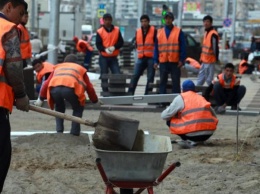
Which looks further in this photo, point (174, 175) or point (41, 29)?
point (41, 29)

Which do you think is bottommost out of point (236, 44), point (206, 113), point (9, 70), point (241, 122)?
point (236, 44)

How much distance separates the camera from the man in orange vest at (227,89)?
15.4 m

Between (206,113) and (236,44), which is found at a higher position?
(206,113)

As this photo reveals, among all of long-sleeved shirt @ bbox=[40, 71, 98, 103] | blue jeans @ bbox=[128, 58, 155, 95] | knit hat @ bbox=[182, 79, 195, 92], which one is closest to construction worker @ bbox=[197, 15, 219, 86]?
blue jeans @ bbox=[128, 58, 155, 95]

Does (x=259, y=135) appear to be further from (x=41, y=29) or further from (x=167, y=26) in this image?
(x=41, y=29)

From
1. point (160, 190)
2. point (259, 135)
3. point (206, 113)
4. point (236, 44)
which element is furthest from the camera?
point (236, 44)

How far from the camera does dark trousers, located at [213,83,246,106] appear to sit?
1555 cm

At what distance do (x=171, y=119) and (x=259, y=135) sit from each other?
5.17ft

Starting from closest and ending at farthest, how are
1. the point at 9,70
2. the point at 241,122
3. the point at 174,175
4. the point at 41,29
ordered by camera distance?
1. the point at 9,70
2. the point at 174,175
3. the point at 241,122
4. the point at 41,29

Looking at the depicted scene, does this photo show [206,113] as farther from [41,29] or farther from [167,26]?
[41,29]

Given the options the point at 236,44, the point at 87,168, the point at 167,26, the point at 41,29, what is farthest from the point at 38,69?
the point at 236,44

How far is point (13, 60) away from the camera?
20.9 ft

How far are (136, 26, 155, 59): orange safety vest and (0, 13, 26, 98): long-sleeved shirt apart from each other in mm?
11774

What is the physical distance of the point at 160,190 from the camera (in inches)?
332
